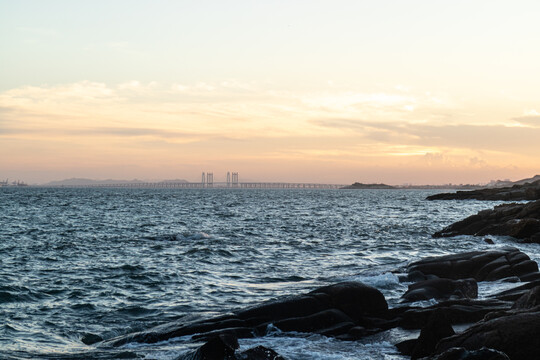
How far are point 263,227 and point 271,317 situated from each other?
3343 centimetres

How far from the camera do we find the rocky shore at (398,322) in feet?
27.3

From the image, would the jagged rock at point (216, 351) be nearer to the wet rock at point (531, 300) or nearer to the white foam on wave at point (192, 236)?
the wet rock at point (531, 300)

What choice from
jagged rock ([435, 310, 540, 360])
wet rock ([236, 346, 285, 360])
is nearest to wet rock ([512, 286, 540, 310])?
jagged rock ([435, 310, 540, 360])

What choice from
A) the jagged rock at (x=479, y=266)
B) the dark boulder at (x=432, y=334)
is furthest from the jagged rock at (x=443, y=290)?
the dark boulder at (x=432, y=334)

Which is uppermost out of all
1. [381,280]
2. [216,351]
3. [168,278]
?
[216,351]

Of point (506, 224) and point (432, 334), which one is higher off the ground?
point (506, 224)

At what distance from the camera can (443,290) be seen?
15.2 m

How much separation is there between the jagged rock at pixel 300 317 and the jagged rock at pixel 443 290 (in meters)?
2.26

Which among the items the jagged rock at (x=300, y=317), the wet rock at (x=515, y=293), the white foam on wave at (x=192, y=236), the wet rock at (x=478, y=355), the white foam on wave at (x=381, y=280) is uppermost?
the wet rock at (x=478, y=355)

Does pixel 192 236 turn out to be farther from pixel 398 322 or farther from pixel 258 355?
pixel 258 355

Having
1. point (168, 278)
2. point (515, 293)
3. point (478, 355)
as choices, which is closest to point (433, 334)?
point (478, 355)

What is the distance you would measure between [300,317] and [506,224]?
2567 centimetres

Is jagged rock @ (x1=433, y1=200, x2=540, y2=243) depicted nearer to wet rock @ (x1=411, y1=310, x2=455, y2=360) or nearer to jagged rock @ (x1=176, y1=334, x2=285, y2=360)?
wet rock @ (x1=411, y1=310, x2=455, y2=360)

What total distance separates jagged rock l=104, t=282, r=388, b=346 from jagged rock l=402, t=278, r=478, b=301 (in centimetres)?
226
